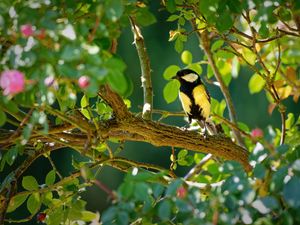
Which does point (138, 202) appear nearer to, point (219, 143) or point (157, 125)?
point (157, 125)

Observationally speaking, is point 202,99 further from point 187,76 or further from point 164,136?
point 164,136

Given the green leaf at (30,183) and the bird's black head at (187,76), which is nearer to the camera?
the green leaf at (30,183)

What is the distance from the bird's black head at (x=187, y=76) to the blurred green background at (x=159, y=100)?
3.55ft

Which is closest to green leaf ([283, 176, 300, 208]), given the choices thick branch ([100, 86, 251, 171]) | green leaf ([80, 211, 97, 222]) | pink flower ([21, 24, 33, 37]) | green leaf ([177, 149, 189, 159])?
pink flower ([21, 24, 33, 37])

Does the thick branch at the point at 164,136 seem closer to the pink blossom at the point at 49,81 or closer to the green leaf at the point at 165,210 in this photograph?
the pink blossom at the point at 49,81

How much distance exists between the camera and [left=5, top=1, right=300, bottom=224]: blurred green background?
368 centimetres

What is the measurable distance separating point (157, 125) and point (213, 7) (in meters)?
0.44

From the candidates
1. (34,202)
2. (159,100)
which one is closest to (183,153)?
(34,202)

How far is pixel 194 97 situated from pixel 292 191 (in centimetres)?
161

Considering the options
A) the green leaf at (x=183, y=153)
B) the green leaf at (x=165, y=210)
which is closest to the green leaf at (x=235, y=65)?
the green leaf at (x=183, y=153)

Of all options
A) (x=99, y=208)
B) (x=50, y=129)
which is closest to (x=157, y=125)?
(x=50, y=129)

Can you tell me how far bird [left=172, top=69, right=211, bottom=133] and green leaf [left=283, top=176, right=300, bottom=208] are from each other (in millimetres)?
1218

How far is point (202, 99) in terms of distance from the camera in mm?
2531

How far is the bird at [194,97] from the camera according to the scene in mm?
2357
